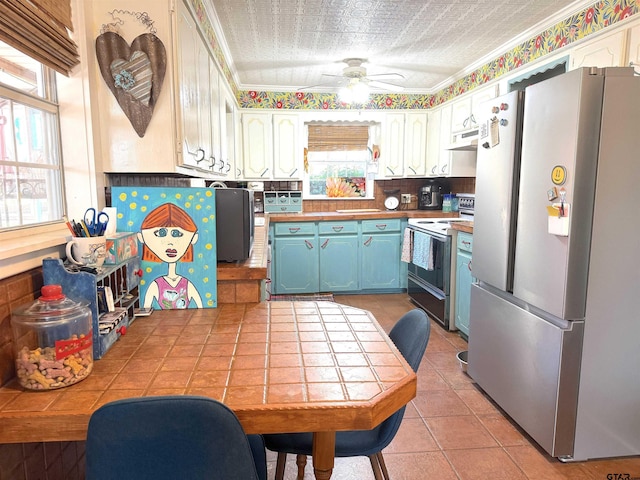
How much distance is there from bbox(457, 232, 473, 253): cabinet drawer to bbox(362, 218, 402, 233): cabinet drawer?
47.5 inches

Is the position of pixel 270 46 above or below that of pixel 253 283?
above

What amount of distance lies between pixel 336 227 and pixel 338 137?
4.08 ft

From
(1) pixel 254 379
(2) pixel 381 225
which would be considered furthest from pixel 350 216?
(1) pixel 254 379

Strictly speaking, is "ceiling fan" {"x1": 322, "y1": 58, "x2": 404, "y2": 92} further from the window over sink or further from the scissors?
the scissors

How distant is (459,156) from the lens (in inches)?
165

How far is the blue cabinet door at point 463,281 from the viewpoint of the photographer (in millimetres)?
3084

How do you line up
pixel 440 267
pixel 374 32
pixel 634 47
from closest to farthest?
pixel 634 47, pixel 374 32, pixel 440 267

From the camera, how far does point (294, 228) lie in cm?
429

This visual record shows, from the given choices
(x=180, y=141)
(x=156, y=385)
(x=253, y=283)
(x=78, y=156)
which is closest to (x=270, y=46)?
(x=180, y=141)

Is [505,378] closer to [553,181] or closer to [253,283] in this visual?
[553,181]

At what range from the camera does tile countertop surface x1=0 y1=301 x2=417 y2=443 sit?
32.8 inches

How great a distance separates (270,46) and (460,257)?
2287 millimetres

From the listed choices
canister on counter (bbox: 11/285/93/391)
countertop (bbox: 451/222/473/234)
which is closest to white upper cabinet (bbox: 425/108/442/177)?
countertop (bbox: 451/222/473/234)

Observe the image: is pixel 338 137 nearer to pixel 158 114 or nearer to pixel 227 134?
pixel 227 134
